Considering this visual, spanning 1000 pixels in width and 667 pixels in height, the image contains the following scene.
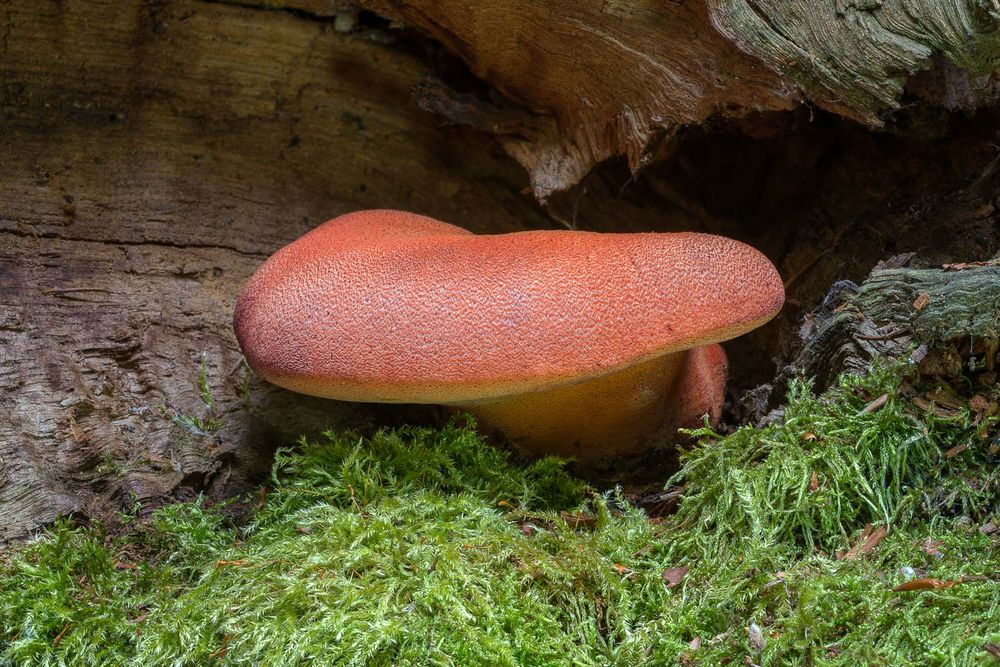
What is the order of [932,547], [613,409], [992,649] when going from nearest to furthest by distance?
[992,649], [932,547], [613,409]

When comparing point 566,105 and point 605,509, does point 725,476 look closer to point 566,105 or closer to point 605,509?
point 605,509

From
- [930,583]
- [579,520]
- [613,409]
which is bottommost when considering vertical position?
[579,520]

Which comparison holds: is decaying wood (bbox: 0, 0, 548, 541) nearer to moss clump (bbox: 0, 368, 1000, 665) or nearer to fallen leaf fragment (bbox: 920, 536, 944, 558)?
moss clump (bbox: 0, 368, 1000, 665)

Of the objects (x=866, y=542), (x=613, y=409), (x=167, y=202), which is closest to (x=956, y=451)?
(x=866, y=542)

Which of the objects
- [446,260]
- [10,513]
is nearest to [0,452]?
[10,513]

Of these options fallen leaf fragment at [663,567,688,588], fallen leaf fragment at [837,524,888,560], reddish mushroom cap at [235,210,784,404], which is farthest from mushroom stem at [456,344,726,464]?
fallen leaf fragment at [837,524,888,560]

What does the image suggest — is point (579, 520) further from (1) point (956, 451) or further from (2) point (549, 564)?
(1) point (956, 451)

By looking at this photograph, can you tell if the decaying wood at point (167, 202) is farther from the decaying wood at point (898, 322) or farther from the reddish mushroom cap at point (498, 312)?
the decaying wood at point (898, 322)
